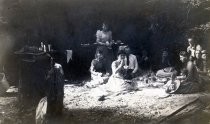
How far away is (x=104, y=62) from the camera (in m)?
5.49

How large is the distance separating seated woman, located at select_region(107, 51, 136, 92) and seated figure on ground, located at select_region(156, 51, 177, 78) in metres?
0.52

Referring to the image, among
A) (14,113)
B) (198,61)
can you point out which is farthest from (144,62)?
(14,113)

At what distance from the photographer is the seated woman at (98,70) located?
5457 millimetres

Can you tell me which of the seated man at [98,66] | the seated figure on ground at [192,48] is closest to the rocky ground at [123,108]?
the seated man at [98,66]

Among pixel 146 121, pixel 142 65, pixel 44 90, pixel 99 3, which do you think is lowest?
pixel 146 121

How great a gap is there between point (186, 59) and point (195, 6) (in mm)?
883

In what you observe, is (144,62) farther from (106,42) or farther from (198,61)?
(198,61)

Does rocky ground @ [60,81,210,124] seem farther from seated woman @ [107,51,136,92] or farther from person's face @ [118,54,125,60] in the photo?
person's face @ [118,54,125,60]

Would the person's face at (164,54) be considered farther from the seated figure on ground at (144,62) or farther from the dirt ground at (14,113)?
the dirt ground at (14,113)

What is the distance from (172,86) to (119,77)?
2.90ft

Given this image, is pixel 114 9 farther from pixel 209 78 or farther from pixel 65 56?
pixel 209 78

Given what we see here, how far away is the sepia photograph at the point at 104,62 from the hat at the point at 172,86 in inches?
0.6

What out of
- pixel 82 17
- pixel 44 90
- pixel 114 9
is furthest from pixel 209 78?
pixel 44 90

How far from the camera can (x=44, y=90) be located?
5.39 metres
